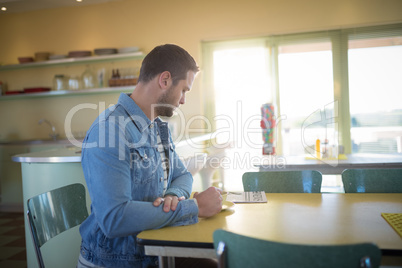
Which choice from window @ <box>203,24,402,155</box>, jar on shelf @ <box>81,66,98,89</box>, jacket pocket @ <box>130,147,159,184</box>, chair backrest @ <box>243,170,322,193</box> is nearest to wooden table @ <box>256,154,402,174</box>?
chair backrest @ <box>243,170,322,193</box>

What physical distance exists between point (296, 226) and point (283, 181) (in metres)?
0.82

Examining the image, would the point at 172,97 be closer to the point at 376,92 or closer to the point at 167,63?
the point at 167,63

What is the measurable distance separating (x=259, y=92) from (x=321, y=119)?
0.92 meters

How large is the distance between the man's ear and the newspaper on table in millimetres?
643

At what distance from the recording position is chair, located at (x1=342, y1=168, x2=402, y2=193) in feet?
6.57

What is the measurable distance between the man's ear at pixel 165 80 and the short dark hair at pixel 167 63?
0.01 m

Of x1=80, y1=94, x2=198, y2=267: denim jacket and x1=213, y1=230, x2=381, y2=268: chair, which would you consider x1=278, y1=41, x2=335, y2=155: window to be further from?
x1=213, y1=230, x2=381, y2=268: chair

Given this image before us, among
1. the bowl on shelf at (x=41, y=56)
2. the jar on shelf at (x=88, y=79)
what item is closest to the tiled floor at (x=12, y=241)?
the jar on shelf at (x=88, y=79)

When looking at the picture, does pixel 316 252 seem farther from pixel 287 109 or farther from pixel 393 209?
pixel 287 109

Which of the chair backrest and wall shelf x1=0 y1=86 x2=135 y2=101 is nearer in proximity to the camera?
the chair backrest

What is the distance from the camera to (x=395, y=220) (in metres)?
1.36

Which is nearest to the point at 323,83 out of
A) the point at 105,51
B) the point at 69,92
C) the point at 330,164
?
the point at 330,164

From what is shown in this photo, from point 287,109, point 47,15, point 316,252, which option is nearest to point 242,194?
point 316,252

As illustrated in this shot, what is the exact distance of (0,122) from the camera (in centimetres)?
573
